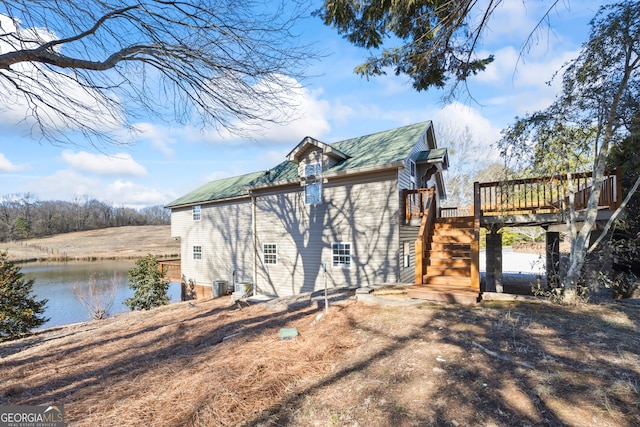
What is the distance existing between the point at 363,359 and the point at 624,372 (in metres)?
2.90

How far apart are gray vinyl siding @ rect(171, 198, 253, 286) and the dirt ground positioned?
86.5 ft

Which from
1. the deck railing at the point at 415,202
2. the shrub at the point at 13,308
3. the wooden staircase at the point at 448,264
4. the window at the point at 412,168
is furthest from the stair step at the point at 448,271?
the shrub at the point at 13,308

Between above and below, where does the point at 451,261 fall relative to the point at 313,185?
below

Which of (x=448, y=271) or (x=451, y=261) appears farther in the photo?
(x=451, y=261)

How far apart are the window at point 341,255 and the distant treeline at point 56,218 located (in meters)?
74.0

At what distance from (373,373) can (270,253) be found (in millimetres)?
9594

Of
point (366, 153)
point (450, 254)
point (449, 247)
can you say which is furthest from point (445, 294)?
point (366, 153)

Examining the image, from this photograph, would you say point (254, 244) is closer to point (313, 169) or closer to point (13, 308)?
point (313, 169)

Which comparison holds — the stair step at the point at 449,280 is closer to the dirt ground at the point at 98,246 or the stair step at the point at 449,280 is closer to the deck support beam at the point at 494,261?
the deck support beam at the point at 494,261

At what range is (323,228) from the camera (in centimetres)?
1116

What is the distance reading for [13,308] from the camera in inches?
424

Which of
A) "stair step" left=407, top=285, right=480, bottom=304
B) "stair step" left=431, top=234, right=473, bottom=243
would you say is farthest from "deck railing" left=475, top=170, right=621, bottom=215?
"stair step" left=407, top=285, right=480, bottom=304

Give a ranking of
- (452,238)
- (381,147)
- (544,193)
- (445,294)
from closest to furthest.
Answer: (445,294) → (544,193) → (452,238) → (381,147)

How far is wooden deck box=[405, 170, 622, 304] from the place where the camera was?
6.96 meters
